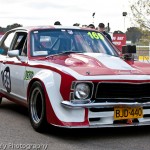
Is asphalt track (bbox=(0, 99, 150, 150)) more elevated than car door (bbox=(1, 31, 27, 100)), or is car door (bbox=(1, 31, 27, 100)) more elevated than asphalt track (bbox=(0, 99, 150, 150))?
car door (bbox=(1, 31, 27, 100))

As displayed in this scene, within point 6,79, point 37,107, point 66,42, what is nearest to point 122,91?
point 37,107

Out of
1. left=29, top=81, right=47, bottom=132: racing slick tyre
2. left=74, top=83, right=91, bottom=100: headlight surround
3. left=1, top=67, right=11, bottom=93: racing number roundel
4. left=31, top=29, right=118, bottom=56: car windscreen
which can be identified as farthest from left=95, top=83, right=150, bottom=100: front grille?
left=1, top=67, right=11, bottom=93: racing number roundel

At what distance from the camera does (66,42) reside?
265 inches

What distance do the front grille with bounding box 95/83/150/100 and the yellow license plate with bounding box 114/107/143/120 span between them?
0.47 feet

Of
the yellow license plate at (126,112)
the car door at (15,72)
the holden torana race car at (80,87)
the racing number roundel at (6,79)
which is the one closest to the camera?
the holden torana race car at (80,87)

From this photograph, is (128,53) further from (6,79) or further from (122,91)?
(6,79)

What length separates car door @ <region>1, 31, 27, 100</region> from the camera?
257 inches

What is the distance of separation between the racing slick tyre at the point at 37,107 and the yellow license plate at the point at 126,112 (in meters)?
0.96

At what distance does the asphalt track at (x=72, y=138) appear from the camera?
4953 mm

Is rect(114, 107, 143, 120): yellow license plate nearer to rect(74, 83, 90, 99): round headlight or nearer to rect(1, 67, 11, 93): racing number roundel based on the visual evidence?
rect(74, 83, 90, 99): round headlight

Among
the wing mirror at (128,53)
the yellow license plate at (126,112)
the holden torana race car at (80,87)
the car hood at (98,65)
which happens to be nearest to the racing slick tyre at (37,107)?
the holden torana race car at (80,87)

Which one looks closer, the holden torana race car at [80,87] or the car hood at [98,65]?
the holden torana race car at [80,87]

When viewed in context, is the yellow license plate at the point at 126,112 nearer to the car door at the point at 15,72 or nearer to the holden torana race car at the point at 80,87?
the holden torana race car at the point at 80,87

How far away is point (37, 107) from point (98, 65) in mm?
1072
